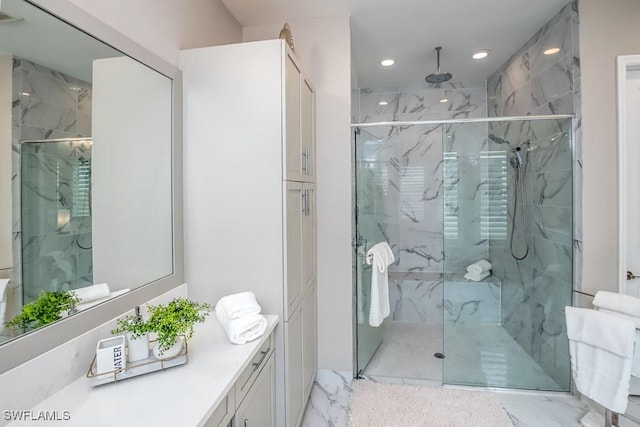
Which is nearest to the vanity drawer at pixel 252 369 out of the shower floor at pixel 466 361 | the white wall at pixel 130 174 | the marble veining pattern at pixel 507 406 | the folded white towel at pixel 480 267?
the white wall at pixel 130 174

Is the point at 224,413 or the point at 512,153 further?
the point at 512,153

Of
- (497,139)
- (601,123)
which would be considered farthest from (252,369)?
(497,139)

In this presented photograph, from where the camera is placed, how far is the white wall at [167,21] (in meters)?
1.27

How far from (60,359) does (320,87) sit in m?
2.13

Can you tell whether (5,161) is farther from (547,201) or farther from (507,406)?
(547,201)

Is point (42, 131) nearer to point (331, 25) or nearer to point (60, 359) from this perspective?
point (60, 359)

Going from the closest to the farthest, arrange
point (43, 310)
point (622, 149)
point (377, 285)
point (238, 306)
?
point (43, 310) → point (238, 306) → point (622, 149) → point (377, 285)

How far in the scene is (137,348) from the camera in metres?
1.08

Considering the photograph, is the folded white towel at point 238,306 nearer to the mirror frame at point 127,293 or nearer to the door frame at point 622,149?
the mirror frame at point 127,293

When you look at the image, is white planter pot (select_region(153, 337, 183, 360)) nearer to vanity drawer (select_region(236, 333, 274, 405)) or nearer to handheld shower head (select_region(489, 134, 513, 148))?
vanity drawer (select_region(236, 333, 274, 405))

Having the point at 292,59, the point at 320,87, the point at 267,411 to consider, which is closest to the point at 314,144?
the point at 320,87

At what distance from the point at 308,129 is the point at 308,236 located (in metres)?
0.72

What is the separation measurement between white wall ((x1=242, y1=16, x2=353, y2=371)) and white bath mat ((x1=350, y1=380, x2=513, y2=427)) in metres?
0.28

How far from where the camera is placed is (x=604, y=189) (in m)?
2.09
